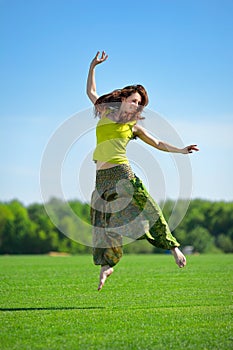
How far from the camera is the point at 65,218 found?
7754 millimetres

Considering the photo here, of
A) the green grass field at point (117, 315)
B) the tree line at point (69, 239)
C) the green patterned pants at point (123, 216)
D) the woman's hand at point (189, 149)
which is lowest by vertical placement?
the green grass field at point (117, 315)

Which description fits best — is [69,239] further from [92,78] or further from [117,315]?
[117,315]

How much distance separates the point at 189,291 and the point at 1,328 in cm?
316

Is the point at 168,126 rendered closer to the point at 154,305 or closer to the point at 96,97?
the point at 96,97

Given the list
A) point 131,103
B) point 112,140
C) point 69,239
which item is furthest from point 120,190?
point 69,239

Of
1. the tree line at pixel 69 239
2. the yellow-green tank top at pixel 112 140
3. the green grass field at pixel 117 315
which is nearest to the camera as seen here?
the green grass field at pixel 117 315

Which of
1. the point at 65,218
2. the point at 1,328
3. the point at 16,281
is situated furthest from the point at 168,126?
the point at 16,281

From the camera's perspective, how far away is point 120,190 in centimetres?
671

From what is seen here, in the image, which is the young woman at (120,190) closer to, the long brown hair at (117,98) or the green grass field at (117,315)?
the long brown hair at (117,98)

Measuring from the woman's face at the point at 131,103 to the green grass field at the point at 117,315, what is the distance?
1.96 meters

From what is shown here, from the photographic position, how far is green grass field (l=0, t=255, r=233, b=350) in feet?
15.9

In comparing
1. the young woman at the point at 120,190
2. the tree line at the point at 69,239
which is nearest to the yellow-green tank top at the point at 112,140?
the young woman at the point at 120,190

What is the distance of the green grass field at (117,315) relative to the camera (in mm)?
4836

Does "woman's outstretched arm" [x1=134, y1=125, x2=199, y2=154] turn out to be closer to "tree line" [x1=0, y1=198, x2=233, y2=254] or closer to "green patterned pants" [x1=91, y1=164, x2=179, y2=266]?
"green patterned pants" [x1=91, y1=164, x2=179, y2=266]
